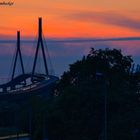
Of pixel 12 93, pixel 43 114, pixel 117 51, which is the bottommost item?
pixel 12 93

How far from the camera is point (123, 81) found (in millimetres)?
56750

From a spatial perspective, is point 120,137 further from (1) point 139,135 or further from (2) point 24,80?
(2) point 24,80

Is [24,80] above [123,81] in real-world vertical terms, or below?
below

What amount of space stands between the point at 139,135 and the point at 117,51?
34.8ft

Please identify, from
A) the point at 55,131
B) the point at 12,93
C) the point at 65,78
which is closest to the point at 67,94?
the point at 55,131

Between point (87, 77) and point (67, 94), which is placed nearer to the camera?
point (67, 94)

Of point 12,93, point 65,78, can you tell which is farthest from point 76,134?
point 12,93

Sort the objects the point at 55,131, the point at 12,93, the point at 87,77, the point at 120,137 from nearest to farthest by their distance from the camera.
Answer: the point at 120,137, the point at 55,131, the point at 87,77, the point at 12,93

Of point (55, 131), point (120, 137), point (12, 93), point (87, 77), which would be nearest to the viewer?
point (120, 137)

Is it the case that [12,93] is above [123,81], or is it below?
below

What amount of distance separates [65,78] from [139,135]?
11.6 metres

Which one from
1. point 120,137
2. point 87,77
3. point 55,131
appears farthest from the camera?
point 87,77

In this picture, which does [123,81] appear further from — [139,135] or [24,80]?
[24,80]

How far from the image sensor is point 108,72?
192ft
